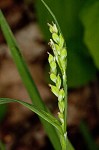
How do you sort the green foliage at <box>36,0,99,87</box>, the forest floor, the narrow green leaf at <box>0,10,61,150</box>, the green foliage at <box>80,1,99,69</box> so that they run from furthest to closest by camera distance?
1. the forest floor
2. the green foliage at <box>36,0,99,87</box>
3. the green foliage at <box>80,1,99,69</box>
4. the narrow green leaf at <box>0,10,61,150</box>

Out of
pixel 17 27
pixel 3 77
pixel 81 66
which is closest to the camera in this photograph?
pixel 81 66

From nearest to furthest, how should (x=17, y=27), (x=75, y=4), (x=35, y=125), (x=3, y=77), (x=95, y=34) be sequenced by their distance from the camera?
(x=95, y=34) < (x=75, y=4) < (x=35, y=125) < (x=3, y=77) < (x=17, y=27)

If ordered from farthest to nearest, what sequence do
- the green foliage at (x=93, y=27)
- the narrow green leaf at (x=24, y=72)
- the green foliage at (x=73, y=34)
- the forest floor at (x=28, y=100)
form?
the forest floor at (x=28, y=100), the green foliage at (x=73, y=34), the green foliage at (x=93, y=27), the narrow green leaf at (x=24, y=72)

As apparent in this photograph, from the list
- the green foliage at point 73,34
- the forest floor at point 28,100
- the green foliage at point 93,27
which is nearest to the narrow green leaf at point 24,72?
the green foliage at point 93,27

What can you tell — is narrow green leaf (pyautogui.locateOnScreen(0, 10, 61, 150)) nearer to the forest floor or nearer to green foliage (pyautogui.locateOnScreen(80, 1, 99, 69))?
green foliage (pyautogui.locateOnScreen(80, 1, 99, 69))

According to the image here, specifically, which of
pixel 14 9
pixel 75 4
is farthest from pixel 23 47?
pixel 75 4

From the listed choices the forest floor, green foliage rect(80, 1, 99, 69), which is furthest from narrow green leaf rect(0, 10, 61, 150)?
the forest floor

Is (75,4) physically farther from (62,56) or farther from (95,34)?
(62,56)

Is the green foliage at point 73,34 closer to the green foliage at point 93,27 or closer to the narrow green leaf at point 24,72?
the green foliage at point 93,27
